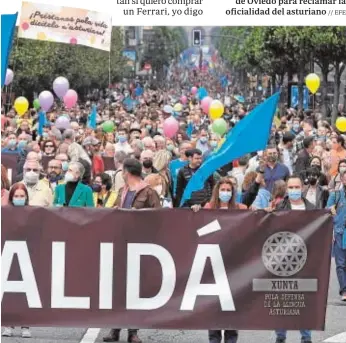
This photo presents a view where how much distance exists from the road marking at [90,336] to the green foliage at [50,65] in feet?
105

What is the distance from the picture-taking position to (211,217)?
8906mm

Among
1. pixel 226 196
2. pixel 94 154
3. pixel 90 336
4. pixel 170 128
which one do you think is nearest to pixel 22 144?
pixel 94 154

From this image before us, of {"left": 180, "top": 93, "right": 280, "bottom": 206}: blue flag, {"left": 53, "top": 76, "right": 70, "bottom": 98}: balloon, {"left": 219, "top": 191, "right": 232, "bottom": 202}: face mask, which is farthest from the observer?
{"left": 53, "top": 76, "right": 70, "bottom": 98}: balloon

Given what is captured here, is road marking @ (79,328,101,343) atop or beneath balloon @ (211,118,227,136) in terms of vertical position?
beneath

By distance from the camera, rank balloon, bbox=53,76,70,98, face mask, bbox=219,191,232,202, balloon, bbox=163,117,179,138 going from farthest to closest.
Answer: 1. balloon, bbox=53,76,70,98
2. balloon, bbox=163,117,179,138
3. face mask, bbox=219,191,232,202

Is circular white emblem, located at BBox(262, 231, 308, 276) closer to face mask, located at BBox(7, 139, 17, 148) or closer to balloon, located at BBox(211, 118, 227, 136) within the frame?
face mask, located at BBox(7, 139, 17, 148)

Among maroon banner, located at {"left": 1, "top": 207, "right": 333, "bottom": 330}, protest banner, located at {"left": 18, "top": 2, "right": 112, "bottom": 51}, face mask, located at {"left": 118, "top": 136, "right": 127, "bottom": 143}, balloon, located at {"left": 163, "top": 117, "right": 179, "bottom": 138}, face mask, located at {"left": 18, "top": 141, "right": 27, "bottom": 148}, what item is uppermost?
protest banner, located at {"left": 18, "top": 2, "right": 112, "bottom": 51}

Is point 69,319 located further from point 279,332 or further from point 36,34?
point 36,34

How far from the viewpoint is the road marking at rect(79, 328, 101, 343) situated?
10.2 metres

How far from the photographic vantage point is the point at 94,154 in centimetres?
1906

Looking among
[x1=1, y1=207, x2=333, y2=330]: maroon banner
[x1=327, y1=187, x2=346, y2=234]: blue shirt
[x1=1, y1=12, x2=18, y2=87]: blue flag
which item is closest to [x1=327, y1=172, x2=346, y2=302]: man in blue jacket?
[x1=327, y1=187, x2=346, y2=234]: blue shirt

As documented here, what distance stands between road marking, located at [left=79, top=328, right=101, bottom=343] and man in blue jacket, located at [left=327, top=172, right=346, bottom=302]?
2695mm

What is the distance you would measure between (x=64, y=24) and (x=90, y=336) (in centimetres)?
382

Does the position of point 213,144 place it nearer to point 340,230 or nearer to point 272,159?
point 272,159
